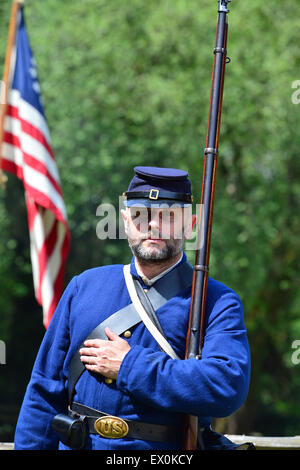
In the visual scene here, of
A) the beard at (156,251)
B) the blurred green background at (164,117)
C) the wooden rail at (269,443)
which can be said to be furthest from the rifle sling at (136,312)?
the blurred green background at (164,117)

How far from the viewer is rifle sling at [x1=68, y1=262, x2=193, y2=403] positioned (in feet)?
10.2

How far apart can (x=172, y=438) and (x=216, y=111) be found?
60.6 inches

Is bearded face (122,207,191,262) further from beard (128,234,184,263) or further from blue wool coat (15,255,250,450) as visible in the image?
blue wool coat (15,255,250,450)

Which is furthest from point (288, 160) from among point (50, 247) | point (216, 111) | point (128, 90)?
point (216, 111)

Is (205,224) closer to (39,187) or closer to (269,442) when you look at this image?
(269,442)

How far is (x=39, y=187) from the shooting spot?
6.82 m

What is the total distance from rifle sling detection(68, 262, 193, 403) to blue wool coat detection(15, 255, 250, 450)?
0.03m

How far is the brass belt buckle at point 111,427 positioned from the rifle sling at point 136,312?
227 millimetres

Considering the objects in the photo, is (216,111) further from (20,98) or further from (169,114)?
(169,114)

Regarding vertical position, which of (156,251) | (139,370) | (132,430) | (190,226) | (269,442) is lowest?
(269,442)

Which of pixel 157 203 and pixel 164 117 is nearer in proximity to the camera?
pixel 157 203

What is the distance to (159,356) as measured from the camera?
9.70 ft

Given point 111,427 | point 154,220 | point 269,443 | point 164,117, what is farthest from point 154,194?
point 164,117

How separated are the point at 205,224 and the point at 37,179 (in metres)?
3.89
